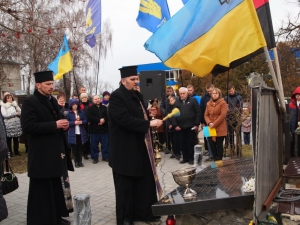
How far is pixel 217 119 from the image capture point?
26.2ft

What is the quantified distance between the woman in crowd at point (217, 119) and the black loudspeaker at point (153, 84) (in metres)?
2.92

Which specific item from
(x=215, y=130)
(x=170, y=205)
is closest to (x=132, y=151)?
(x=170, y=205)

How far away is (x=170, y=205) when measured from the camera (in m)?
3.39

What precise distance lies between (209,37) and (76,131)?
603 centimetres

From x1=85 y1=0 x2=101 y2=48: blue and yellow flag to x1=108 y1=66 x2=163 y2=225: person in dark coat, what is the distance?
830cm

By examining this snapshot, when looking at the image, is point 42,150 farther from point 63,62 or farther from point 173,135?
point 63,62

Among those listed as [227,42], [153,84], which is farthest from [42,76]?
[153,84]

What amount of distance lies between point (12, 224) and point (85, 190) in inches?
74.7

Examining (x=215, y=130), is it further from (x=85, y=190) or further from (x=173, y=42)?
(x=173, y=42)

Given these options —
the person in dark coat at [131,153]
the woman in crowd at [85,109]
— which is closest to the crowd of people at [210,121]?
the woman in crowd at [85,109]

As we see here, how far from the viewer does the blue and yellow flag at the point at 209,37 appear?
3.52m

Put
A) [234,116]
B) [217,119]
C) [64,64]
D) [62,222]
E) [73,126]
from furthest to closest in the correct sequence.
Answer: [64,64]
[73,126]
[234,116]
[217,119]
[62,222]

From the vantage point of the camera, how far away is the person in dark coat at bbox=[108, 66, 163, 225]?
4.39 meters

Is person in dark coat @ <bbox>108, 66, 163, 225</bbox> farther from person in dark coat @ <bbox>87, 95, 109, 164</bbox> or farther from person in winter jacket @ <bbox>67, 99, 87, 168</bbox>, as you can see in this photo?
person in dark coat @ <bbox>87, 95, 109, 164</bbox>
